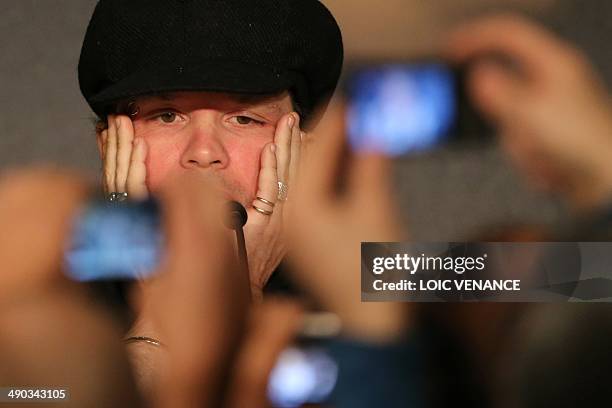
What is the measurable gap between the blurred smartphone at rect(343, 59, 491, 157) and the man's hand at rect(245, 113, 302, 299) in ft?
0.30

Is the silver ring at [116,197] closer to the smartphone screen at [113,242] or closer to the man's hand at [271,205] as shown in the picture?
the smartphone screen at [113,242]

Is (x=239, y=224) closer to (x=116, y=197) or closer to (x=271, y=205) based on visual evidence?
(x=271, y=205)

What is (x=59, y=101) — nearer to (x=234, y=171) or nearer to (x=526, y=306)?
(x=234, y=171)

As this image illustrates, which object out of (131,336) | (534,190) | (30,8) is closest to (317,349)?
(131,336)

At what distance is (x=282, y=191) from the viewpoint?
1320mm

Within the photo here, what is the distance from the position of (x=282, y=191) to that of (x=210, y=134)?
13 centimetres

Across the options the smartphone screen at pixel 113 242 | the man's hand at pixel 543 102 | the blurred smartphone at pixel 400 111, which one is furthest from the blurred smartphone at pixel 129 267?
the man's hand at pixel 543 102

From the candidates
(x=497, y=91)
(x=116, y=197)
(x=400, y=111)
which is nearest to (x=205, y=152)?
(x=116, y=197)

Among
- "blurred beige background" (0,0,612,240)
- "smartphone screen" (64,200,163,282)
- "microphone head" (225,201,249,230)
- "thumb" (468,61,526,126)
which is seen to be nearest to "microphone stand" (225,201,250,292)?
"microphone head" (225,201,249,230)

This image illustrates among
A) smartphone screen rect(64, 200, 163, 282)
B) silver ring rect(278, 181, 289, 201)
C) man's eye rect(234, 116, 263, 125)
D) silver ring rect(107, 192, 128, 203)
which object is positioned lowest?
smartphone screen rect(64, 200, 163, 282)

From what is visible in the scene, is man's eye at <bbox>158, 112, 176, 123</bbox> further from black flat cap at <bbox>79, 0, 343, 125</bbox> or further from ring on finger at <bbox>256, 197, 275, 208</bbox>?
ring on finger at <bbox>256, 197, 275, 208</bbox>

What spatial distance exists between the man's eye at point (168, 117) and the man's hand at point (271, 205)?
0.13 m

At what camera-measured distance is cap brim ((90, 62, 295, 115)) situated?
1.27 m

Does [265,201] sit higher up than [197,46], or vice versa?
[197,46]
